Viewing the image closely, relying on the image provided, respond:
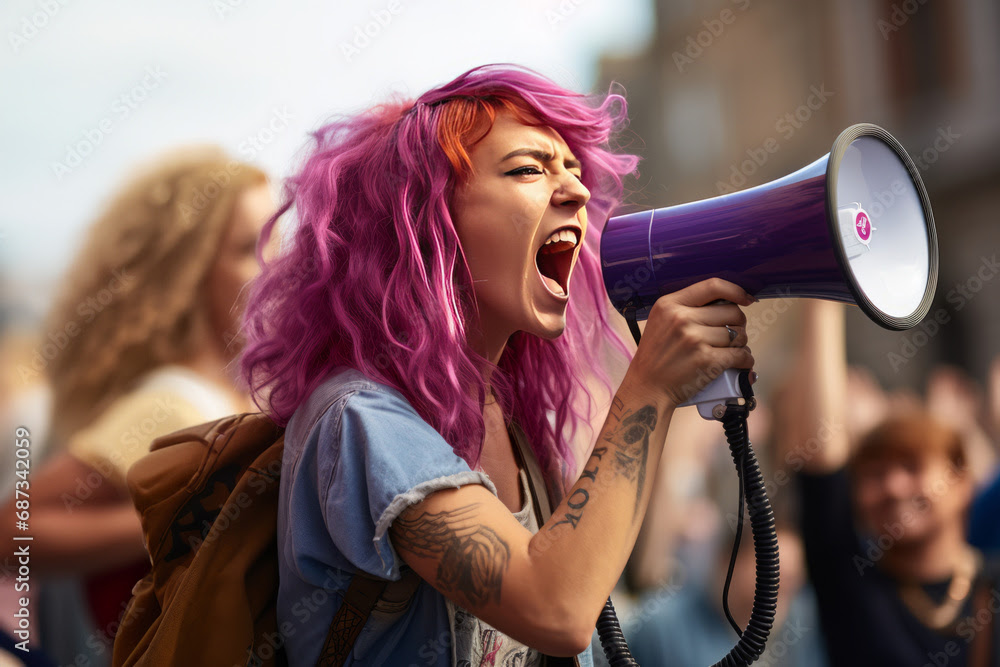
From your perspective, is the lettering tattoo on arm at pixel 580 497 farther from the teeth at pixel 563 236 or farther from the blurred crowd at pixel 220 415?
the blurred crowd at pixel 220 415

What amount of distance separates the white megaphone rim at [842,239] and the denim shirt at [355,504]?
625 millimetres

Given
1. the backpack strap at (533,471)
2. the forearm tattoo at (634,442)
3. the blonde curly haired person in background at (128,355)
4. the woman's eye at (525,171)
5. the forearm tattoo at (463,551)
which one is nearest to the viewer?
the forearm tattoo at (463,551)

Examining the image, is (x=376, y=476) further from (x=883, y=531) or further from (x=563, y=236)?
(x=883, y=531)

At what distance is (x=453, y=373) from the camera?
1.36 m

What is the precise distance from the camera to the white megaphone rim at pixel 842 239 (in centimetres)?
125

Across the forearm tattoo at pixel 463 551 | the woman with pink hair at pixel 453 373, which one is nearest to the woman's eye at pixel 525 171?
the woman with pink hair at pixel 453 373

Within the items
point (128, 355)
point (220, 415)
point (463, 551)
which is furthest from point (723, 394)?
point (128, 355)

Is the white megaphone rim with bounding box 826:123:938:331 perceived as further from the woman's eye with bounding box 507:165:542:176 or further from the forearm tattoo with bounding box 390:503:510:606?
the forearm tattoo with bounding box 390:503:510:606

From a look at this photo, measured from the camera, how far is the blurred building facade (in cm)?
556

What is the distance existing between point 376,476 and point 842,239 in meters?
0.77

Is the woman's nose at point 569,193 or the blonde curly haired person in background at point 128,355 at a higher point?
the woman's nose at point 569,193

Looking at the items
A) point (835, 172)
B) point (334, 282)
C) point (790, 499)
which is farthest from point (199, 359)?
point (790, 499)

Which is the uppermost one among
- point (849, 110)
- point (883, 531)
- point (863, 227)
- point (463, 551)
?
point (849, 110)

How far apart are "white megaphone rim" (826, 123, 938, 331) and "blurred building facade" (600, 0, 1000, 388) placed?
340 centimetres
